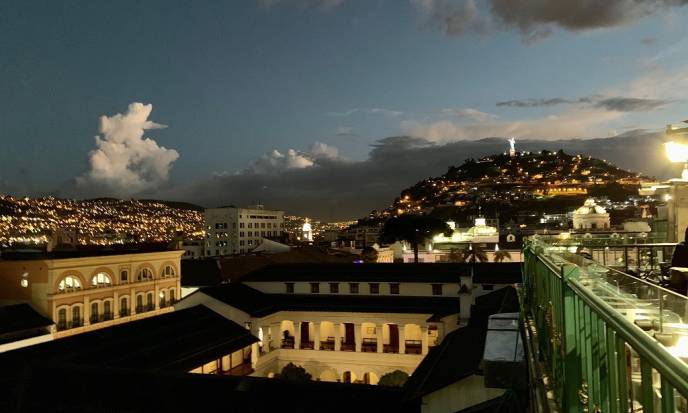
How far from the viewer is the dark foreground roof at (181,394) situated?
19.9m

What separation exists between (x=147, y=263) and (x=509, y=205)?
14025cm

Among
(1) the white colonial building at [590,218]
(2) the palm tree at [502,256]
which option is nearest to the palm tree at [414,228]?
(2) the palm tree at [502,256]

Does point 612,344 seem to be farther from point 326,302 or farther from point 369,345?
point 326,302

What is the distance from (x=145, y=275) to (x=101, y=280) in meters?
5.25

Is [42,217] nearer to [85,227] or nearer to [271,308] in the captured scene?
[85,227]

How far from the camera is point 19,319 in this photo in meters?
34.3

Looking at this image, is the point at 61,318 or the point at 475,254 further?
the point at 475,254

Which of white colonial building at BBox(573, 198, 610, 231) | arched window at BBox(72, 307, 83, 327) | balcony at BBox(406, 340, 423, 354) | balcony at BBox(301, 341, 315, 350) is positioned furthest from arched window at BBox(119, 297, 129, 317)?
white colonial building at BBox(573, 198, 610, 231)

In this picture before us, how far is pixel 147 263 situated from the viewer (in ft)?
152

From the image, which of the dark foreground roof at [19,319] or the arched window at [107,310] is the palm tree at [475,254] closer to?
the arched window at [107,310]

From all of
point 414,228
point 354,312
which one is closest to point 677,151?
point 354,312

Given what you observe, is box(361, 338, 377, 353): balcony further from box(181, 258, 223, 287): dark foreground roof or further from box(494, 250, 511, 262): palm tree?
box(494, 250, 511, 262): palm tree

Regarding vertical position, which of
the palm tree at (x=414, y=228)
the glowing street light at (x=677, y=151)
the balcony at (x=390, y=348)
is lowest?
the balcony at (x=390, y=348)

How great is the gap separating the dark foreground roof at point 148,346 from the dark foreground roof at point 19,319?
6.28 meters
